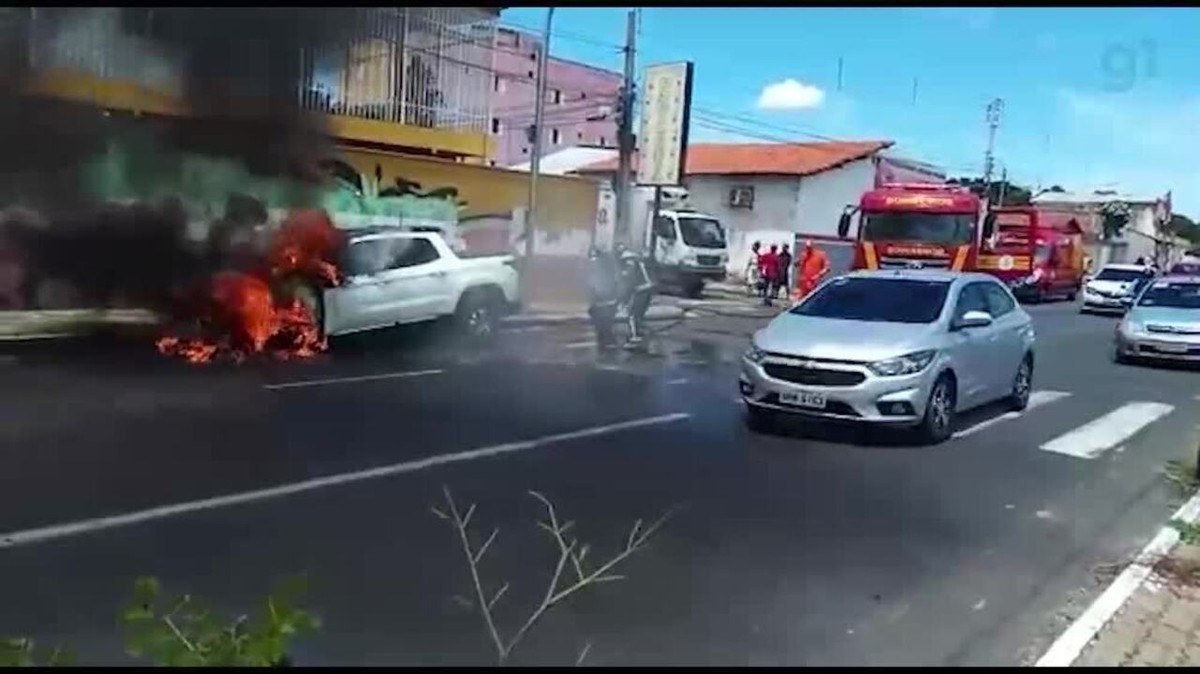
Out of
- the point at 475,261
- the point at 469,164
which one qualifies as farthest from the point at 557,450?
the point at 469,164

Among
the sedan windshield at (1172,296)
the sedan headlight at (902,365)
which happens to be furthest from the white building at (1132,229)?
the sedan headlight at (902,365)

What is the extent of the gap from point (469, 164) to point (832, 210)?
20.7m

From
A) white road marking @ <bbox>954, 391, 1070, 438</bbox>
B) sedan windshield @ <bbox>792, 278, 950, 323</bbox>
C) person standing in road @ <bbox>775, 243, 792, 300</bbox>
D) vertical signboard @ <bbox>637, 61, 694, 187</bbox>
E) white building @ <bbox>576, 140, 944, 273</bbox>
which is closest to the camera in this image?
sedan windshield @ <bbox>792, 278, 950, 323</bbox>

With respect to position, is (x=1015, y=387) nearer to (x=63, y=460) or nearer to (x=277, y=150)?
(x=277, y=150)

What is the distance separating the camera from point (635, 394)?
10336 millimetres

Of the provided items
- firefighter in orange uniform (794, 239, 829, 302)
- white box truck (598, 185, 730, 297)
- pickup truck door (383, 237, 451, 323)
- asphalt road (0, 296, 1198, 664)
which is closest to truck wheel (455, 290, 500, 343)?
pickup truck door (383, 237, 451, 323)

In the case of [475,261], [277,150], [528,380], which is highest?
[277,150]

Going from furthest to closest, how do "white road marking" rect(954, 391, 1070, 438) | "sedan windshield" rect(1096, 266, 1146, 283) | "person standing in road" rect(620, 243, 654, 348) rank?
"sedan windshield" rect(1096, 266, 1146, 283), "person standing in road" rect(620, 243, 654, 348), "white road marking" rect(954, 391, 1070, 438)

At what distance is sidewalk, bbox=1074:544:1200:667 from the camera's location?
3.90 meters

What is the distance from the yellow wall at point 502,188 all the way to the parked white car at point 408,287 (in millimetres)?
1595

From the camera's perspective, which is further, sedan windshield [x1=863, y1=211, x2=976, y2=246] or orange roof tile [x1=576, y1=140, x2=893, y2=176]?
orange roof tile [x1=576, y1=140, x2=893, y2=176]

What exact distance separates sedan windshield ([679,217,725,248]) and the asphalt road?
16215 millimetres

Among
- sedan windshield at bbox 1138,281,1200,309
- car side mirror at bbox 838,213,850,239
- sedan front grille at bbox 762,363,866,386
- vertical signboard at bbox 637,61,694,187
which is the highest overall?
vertical signboard at bbox 637,61,694,187

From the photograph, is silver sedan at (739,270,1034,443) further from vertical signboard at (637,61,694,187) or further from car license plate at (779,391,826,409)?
vertical signboard at (637,61,694,187)
